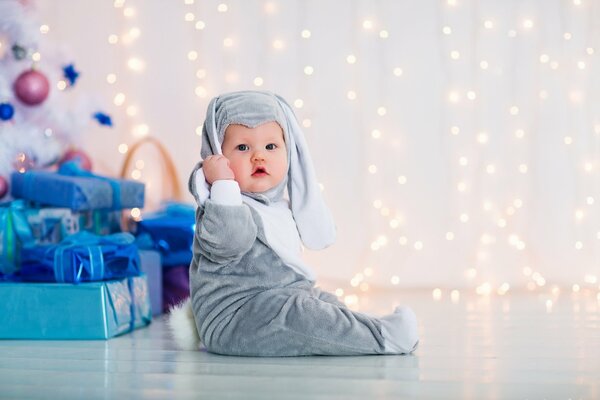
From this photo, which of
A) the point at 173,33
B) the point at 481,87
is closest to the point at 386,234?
the point at 481,87

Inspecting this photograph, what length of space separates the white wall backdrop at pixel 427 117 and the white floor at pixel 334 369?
92 cm

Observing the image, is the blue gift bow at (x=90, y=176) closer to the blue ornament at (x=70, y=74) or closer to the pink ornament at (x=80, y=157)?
the pink ornament at (x=80, y=157)

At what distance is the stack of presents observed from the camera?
6.64 ft

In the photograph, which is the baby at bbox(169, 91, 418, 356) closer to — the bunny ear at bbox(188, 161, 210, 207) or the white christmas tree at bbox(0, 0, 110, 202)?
the bunny ear at bbox(188, 161, 210, 207)

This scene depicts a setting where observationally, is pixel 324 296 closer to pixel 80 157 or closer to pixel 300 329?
pixel 300 329

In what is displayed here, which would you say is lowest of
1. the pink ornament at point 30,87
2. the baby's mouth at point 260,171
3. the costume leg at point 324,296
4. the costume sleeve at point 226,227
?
the costume leg at point 324,296

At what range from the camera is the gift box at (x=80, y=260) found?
2.04 metres

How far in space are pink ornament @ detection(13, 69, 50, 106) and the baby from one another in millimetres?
1069

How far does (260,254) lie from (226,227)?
0.13m

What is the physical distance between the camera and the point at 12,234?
232cm

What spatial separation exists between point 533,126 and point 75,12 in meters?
1.72

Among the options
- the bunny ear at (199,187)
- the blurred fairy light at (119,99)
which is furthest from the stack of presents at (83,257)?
the blurred fairy light at (119,99)

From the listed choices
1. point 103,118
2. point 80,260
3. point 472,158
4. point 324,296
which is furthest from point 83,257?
point 472,158

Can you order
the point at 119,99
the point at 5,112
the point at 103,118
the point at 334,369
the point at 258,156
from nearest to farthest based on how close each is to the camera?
the point at 334,369, the point at 258,156, the point at 5,112, the point at 103,118, the point at 119,99
